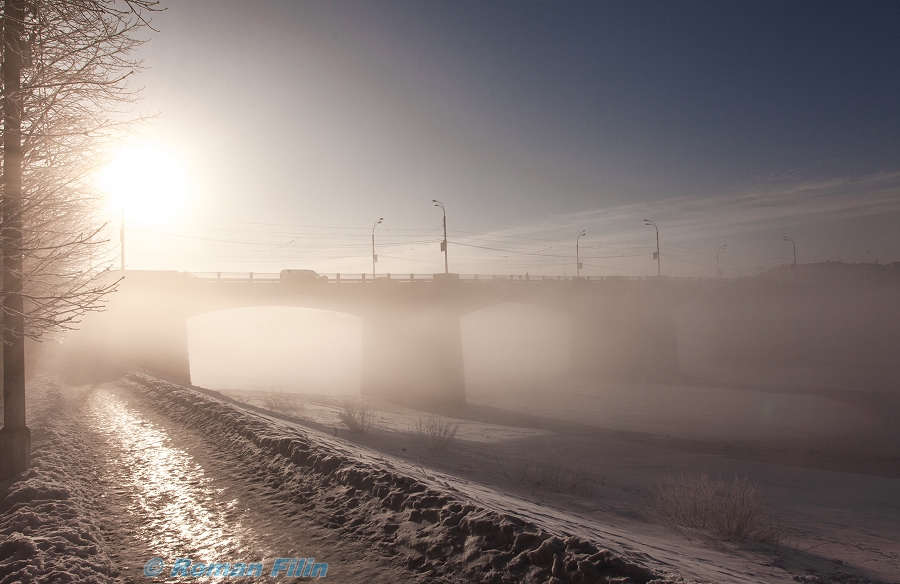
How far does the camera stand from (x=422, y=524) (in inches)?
201

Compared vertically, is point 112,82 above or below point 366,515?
above

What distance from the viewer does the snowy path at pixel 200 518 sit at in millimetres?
4664

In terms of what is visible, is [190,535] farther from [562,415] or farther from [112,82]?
[562,415]

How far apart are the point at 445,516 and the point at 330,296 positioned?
40619mm

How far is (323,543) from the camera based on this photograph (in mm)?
4938

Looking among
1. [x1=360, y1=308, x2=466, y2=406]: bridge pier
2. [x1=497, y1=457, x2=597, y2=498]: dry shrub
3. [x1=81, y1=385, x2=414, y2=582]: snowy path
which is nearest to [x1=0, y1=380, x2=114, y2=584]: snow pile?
[x1=81, y1=385, x2=414, y2=582]: snowy path

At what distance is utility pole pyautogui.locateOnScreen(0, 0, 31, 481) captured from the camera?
6.55m

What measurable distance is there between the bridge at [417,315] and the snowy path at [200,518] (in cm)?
1585

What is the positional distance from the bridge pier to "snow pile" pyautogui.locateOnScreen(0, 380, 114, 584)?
34.2m

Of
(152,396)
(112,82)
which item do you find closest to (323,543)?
(112,82)

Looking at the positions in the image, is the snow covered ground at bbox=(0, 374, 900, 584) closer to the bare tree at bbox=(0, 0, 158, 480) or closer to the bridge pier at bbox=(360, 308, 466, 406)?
→ the bare tree at bbox=(0, 0, 158, 480)

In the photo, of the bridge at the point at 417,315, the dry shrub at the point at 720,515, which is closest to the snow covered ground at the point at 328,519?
the dry shrub at the point at 720,515

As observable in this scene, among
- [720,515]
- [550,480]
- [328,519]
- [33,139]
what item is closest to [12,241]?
[33,139]

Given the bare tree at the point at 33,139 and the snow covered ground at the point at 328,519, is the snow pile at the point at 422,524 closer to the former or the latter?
the snow covered ground at the point at 328,519
